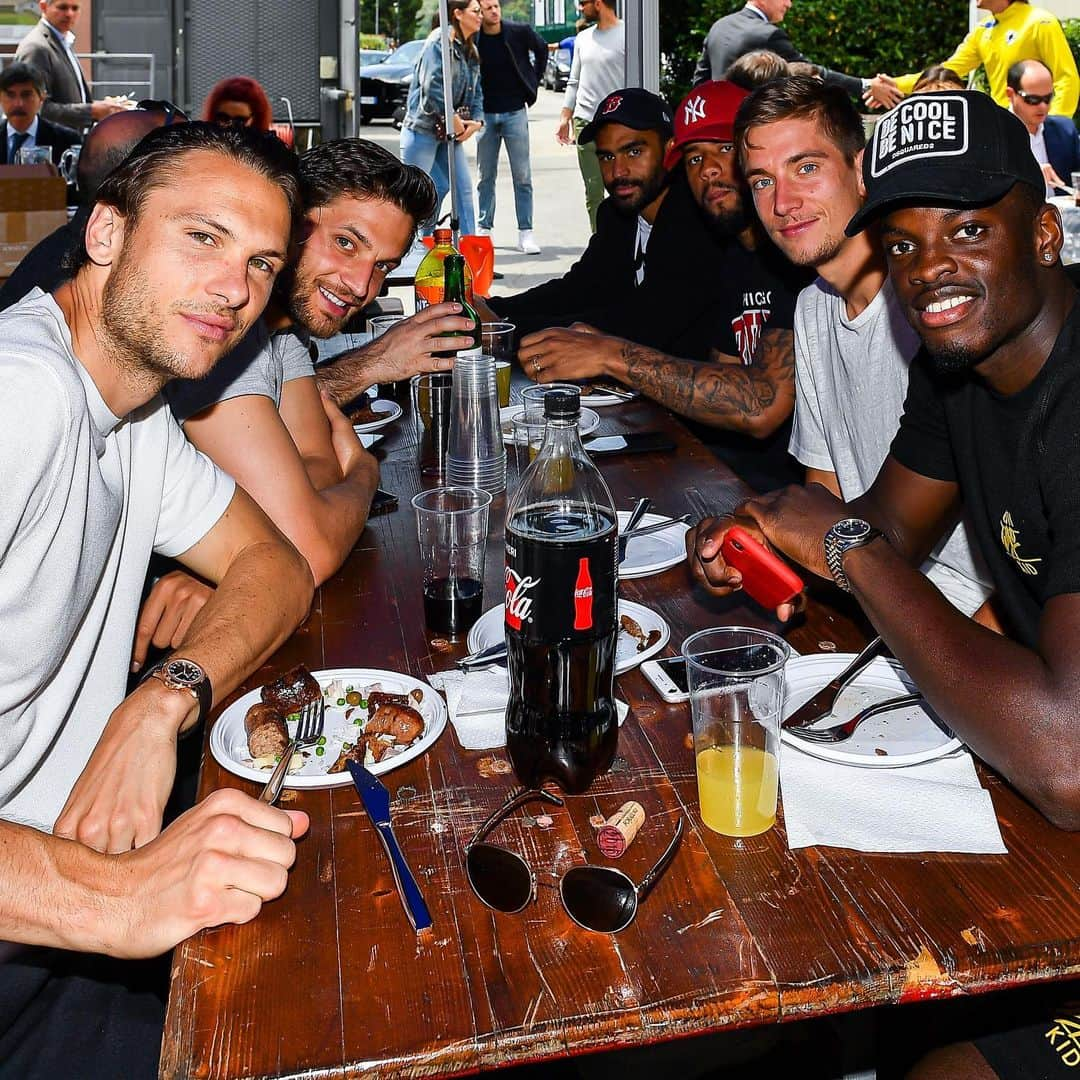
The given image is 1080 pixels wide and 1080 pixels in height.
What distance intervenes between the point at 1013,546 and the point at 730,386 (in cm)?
155

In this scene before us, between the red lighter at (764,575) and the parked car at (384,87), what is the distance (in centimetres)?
1721

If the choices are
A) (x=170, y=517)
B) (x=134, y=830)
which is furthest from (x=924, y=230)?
(x=134, y=830)

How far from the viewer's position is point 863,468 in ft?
10.0

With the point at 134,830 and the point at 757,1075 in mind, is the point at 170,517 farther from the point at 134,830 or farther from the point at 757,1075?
the point at 757,1075

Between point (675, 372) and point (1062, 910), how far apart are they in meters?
2.33

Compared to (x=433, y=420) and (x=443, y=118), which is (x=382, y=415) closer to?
(x=433, y=420)

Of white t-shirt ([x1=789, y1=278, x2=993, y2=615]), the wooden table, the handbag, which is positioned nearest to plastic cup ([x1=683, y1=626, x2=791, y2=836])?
the wooden table

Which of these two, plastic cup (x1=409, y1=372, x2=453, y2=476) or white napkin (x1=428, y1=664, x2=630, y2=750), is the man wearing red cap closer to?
plastic cup (x1=409, y1=372, x2=453, y2=476)

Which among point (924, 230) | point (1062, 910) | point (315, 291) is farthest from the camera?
point (315, 291)

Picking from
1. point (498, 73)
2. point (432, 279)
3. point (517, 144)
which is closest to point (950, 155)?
point (432, 279)

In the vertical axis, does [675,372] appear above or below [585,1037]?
above

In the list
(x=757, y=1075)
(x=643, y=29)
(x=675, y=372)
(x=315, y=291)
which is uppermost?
(x=643, y=29)

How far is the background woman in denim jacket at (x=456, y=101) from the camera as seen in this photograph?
372 inches

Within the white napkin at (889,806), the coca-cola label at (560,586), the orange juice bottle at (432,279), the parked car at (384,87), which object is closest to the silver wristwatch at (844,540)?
the white napkin at (889,806)
